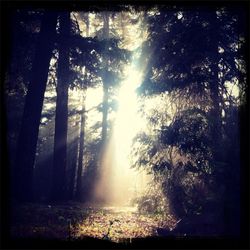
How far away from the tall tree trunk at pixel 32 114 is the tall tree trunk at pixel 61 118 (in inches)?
30.9

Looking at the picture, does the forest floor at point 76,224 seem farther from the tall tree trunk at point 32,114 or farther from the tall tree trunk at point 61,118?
the tall tree trunk at point 61,118

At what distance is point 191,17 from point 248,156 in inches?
232

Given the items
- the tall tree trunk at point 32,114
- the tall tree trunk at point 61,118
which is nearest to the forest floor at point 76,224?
the tall tree trunk at point 32,114

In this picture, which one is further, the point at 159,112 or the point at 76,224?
the point at 159,112

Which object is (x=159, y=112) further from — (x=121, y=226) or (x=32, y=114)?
(x=32, y=114)

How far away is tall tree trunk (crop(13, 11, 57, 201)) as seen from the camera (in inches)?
457

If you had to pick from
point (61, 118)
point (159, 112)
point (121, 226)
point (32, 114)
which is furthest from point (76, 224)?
point (61, 118)

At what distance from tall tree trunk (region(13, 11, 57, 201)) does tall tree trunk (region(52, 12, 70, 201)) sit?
78 centimetres

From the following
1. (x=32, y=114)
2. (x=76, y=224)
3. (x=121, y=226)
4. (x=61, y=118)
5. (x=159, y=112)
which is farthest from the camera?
(x=61, y=118)

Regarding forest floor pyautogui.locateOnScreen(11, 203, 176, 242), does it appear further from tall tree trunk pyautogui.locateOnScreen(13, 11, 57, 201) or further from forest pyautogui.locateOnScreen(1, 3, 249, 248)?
tall tree trunk pyautogui.locateOnScreen(13, 11, 57, 201)

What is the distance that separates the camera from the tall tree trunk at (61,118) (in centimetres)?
1345

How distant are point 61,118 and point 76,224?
248 inches

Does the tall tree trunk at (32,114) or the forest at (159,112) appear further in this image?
Answer: the tall tree trunk at (32,114)

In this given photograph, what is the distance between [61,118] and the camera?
15.2m
